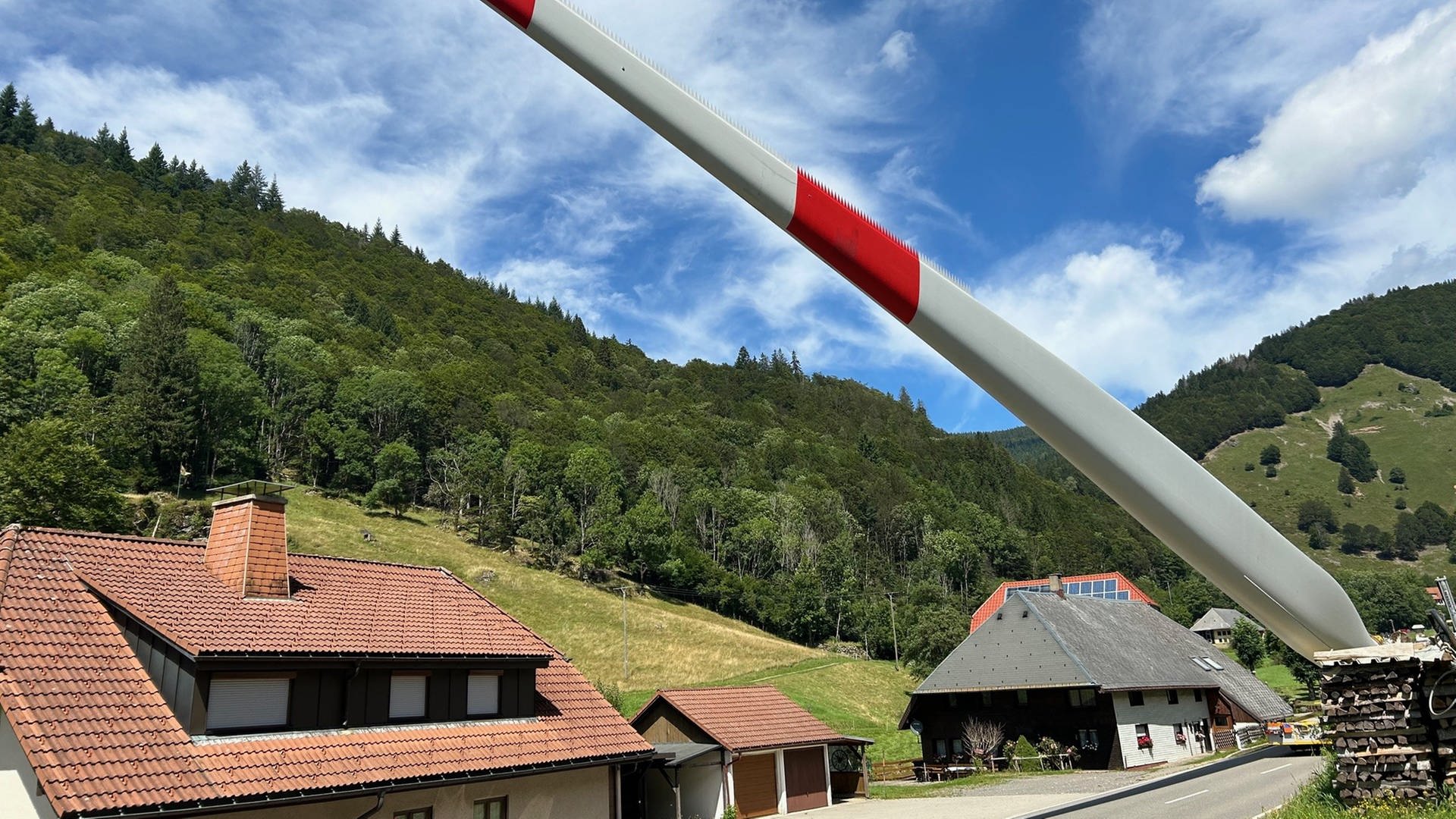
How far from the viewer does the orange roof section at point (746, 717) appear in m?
27.4

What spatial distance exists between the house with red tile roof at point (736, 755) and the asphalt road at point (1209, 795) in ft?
30.4

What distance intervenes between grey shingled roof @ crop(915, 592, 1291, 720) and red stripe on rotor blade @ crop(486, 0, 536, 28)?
1358 inches

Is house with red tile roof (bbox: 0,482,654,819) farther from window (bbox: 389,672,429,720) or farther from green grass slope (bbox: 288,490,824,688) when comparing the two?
green grass slope (bbox: 288,490,824,688)

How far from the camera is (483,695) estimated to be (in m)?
19.1

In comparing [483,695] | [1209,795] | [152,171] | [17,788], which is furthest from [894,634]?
[152,171]

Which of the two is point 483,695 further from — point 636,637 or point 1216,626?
point 1216,626

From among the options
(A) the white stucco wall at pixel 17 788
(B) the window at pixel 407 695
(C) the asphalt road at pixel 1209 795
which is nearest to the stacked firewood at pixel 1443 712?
(C) the asphalt road at pixel 1209 795

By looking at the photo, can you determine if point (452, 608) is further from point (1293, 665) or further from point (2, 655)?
point (1293, 665)

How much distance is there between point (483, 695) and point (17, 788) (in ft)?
25.9

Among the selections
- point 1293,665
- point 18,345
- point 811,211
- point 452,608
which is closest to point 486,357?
point 18,345

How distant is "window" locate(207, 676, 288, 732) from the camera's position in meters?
14.8

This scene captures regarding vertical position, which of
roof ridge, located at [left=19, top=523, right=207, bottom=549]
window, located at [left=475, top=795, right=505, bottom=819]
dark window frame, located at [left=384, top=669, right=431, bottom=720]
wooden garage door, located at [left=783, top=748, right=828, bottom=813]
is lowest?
wooden garage door, located at [left=783, top=748, right=828, bottom=813]

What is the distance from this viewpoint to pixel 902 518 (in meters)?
144

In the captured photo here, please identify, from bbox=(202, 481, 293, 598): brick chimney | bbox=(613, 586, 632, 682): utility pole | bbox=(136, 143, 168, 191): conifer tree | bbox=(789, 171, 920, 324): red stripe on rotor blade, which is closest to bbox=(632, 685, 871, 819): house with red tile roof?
bbox=(202, 481, 293, 598): brick chimney
